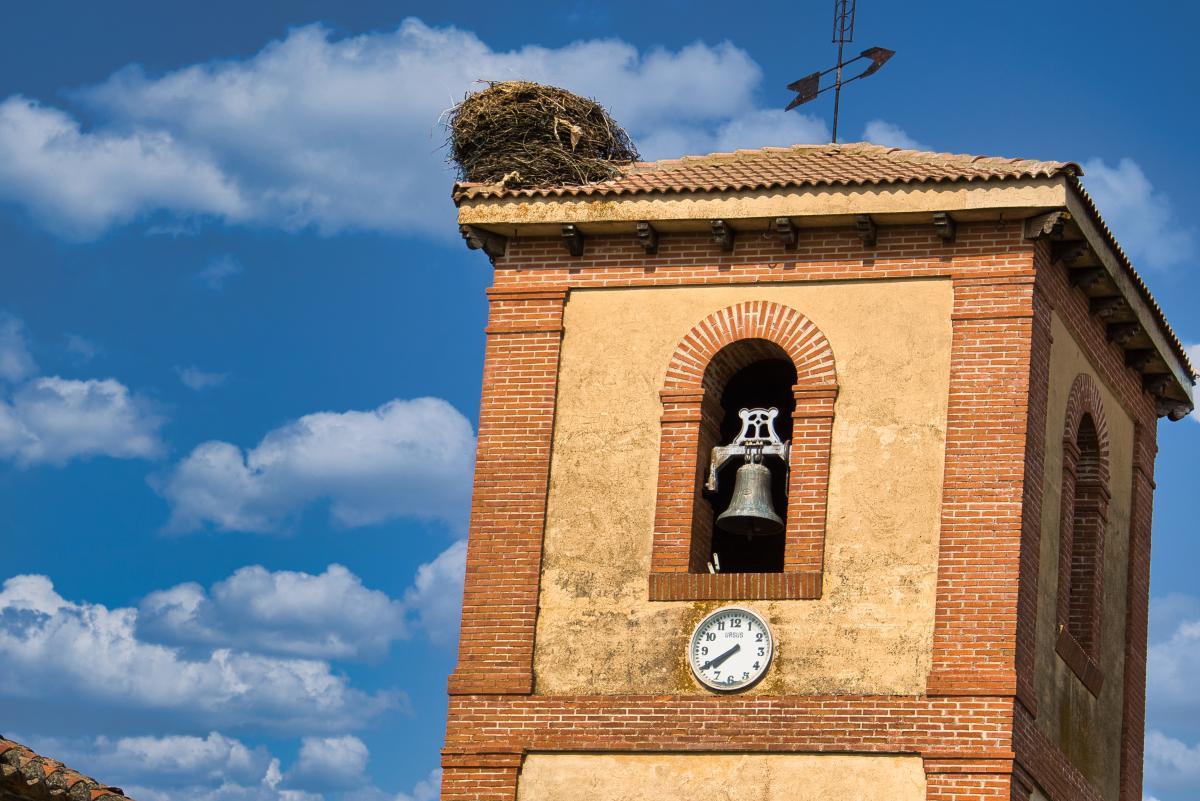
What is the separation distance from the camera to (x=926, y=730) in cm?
2009

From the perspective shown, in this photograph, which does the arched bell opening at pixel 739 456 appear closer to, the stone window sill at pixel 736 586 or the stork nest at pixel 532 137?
the stone window sill at pixel 736 586

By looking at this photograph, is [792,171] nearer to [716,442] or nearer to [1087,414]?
[716,442]

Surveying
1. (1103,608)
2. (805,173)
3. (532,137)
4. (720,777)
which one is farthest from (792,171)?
(720,777)

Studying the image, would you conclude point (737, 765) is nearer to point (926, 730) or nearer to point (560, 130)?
point (926, 730)

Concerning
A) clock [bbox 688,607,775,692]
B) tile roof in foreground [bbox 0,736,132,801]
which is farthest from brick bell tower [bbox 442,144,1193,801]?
tile roof in foreground [bbox 0,736,132,801]

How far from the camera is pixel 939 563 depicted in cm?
2059

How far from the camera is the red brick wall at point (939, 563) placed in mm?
20172

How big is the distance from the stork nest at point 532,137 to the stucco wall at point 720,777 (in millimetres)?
4542

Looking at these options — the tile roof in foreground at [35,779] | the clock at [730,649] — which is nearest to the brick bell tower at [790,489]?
the clock at [730,649]

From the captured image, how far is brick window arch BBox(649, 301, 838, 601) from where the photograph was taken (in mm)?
20938

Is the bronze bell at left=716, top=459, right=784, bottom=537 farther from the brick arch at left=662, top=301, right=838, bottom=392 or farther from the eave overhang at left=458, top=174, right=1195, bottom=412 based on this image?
the eave overhang at left=458, top=174, right=1195, bottom=412

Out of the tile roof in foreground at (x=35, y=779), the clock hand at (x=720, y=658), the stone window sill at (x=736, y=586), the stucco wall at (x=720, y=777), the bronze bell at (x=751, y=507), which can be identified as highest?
the bronze bell at (x=751, y=507)

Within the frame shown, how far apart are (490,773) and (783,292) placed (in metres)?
4.07

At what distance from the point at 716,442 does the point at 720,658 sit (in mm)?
1805
